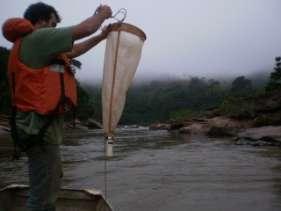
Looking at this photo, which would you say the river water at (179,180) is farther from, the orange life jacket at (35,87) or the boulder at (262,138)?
the boulder at (262,138)

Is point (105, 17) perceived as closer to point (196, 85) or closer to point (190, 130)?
point (190, 130)

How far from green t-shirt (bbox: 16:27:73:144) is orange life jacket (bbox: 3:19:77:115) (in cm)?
5

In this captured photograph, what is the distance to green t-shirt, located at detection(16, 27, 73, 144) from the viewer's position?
3.18m

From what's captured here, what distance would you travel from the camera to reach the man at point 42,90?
10.5 ft

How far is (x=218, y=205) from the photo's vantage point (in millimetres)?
6176

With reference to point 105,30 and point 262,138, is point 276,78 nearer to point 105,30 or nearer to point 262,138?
point 262,138

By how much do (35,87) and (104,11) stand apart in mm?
710

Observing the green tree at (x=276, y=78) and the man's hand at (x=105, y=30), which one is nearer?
the man's hand at (x=105, y=30)

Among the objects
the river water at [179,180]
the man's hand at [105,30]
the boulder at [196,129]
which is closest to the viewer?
the man's hand at [105,30]

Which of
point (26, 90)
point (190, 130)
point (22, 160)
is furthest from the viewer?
point (190, 130)

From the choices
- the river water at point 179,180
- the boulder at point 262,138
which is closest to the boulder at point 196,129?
the boulder at point 262,138

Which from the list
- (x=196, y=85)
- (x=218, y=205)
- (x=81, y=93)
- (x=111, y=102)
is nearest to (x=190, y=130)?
(x=218, y=205)

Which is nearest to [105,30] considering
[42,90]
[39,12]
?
[39,12]

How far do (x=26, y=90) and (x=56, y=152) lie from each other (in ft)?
1.56
